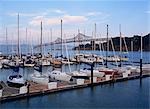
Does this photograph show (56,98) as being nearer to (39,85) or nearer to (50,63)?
(39,85)

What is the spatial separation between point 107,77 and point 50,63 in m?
11.7

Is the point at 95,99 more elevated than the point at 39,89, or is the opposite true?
the point at 39,89

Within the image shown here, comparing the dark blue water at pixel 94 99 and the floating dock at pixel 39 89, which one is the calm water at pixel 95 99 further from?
the floating dock at pixel 39 89

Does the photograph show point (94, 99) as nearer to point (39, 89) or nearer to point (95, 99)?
point (95, 99)

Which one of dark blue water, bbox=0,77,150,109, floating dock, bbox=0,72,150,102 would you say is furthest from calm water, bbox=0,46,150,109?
floating dock, bbox=0,72,150,102

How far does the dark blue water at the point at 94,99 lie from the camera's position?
10.3 m

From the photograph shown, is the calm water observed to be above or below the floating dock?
below

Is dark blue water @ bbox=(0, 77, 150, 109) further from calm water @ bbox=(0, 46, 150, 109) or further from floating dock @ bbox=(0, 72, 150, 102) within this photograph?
floating dock @ bbox=(0, 72, 150, 102)

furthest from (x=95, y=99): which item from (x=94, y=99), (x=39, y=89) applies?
(x=39, y=89)

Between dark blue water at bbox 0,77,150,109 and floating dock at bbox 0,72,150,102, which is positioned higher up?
floating dock at bbox 0,72,150,102

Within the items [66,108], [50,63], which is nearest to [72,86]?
[66,108]

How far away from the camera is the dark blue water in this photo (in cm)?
1026

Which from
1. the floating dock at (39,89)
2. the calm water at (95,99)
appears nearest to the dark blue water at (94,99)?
the calm water at (95,99)

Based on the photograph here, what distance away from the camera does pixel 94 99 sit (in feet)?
37.3
